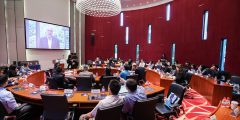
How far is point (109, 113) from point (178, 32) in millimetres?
9156

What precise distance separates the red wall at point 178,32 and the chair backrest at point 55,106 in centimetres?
631

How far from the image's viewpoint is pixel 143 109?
230 centimetres

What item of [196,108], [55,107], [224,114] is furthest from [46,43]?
[224,114]

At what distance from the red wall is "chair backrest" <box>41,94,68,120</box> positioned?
6312 millimetres

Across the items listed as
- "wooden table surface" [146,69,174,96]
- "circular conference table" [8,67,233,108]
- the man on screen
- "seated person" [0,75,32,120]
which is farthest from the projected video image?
"seated person" [0,75,32,120]

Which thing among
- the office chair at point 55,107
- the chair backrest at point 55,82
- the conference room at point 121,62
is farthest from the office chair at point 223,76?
the chair backrest at point 55,82

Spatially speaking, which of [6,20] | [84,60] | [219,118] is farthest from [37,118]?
[84,60]

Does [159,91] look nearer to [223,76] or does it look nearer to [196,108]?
[196,108]

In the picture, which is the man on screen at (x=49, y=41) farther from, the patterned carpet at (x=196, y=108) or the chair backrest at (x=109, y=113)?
the chair backrest at (x=109, y=113)

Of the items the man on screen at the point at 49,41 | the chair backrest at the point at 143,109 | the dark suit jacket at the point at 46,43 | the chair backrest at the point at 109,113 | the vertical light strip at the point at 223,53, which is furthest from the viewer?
the man on screen at the point at 49,41

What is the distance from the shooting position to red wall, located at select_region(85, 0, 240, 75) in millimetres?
6280

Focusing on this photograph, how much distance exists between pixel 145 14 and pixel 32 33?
27.2 ft

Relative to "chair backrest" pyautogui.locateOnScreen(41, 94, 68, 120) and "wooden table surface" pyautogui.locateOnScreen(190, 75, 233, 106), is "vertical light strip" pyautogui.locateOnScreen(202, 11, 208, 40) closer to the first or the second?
"wooden table surface" pyautogui.locateOnScreen(190, 75, 233, 106)

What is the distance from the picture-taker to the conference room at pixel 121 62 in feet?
8.36
